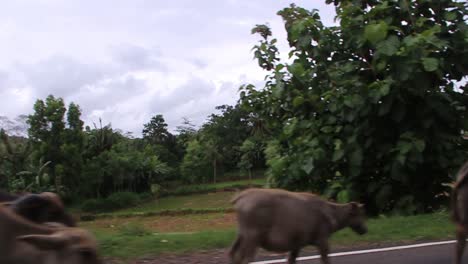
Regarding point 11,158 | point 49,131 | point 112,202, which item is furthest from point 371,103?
point 112,202

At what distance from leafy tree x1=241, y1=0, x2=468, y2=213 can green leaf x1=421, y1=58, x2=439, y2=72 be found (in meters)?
0.32

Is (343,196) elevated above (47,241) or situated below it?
below

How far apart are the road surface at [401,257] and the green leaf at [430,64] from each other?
3941 mm

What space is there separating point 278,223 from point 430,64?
21.6 feet

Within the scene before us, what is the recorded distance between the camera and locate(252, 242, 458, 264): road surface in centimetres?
762

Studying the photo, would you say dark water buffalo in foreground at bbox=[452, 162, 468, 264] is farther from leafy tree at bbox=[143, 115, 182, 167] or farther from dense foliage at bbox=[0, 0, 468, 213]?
leafy tree at bbox=[143, 115, 182, 167]

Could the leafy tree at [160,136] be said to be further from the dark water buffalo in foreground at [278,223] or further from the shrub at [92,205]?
the dark water buffalo in foreground at [278,223]

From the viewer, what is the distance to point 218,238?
9328 mm

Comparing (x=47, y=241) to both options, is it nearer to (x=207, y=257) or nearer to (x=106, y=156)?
(x=207, y=257)

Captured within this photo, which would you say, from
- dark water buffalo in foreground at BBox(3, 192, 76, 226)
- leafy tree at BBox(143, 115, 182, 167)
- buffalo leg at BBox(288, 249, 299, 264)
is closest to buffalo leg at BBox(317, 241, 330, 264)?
buffalo leg at BBox(288, 249, 299, 264)

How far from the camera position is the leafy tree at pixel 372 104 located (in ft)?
39.7

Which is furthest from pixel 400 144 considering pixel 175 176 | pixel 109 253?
pixel 175 176

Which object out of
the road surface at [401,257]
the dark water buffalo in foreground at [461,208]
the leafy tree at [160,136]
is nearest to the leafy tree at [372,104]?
the road surface at [401,257]

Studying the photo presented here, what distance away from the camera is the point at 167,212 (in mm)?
37875
